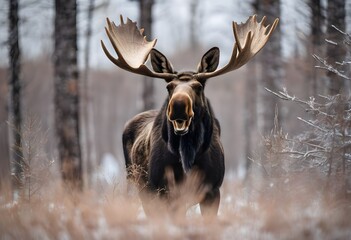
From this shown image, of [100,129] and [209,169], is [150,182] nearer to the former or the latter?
[209,169]

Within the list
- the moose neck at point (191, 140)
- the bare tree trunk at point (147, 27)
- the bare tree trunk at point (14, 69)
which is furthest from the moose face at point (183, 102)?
the bare tree trunk at point (147, 27)

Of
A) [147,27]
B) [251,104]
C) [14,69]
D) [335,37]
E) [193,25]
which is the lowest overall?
→ [251,104]

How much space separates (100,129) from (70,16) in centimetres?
2927

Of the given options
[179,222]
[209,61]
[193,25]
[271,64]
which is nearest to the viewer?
[179,222]

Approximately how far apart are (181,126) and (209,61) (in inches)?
44.7

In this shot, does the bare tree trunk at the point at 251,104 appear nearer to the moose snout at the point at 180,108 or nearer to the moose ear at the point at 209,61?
the moose ear at the point at 209,61

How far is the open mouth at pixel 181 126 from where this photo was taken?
5066mm

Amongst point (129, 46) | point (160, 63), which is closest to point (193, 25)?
point (129, 46)

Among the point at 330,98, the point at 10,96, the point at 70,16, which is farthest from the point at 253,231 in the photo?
the point at 10,96

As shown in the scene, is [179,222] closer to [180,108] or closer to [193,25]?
[180,108]

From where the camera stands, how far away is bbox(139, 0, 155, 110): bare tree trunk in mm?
11250

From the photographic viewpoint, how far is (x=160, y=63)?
5902 mm

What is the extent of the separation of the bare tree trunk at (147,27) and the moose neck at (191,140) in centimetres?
A: 589

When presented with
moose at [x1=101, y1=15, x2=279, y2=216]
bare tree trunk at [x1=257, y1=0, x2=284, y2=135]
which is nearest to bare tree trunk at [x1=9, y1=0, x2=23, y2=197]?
moose at [x1=101, y1=15, x2=279, y2=216]
